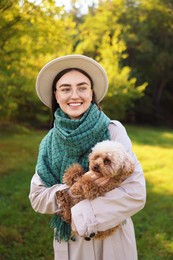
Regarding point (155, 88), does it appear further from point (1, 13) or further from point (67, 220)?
point (67, 220)

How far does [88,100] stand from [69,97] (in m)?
0.13

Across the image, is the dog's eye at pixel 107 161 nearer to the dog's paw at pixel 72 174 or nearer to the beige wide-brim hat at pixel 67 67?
the dog's paw at pixel 72 174

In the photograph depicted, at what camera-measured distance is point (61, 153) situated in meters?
2.20

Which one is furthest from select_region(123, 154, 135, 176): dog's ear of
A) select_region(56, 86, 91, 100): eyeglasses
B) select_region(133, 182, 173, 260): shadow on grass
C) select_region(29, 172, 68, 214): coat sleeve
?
select_region(133, 182, 173, 260): shadow on grass

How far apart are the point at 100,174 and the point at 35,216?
12.1 feet

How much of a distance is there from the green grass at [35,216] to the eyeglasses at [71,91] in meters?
2.81

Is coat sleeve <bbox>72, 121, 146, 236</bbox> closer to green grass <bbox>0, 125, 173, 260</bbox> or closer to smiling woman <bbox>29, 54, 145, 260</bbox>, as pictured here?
smiling woman <bbox>29, 54, 145, 260</bbox>

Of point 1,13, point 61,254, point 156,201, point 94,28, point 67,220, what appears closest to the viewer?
point 67,220

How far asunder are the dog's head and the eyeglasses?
13.5 inches

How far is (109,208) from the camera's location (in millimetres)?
1894

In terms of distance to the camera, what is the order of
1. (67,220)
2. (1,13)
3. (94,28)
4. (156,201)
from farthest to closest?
(94,28), (156,201), (1,13), (67,220)

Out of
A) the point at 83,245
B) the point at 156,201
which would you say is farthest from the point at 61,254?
the point at 156,201

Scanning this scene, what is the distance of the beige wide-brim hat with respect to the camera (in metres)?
2.21

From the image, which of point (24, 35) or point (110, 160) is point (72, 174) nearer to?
point (110, 160)
